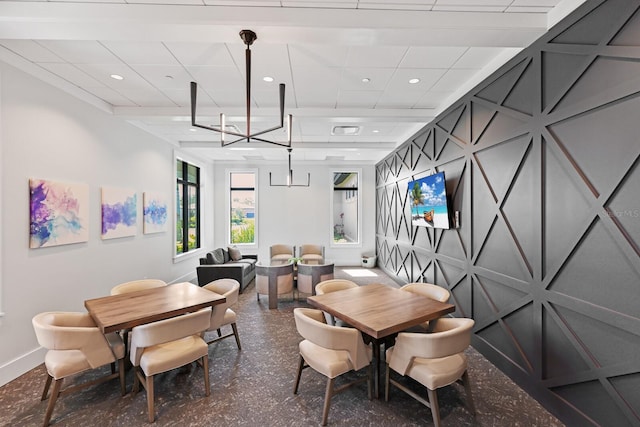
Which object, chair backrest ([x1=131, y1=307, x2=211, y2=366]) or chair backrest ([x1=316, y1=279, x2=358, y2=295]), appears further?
chair backrest ([x1=316, y1=279, x2=358, y2=295])

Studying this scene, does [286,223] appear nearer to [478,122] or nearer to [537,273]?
[478,122]

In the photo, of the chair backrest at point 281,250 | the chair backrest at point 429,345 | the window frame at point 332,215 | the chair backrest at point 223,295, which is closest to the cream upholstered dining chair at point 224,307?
the chair backrest at point 223,295

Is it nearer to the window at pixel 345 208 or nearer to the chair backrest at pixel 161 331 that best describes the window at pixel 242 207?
the window at pixel 345 208

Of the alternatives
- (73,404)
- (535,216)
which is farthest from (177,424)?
(535,216)

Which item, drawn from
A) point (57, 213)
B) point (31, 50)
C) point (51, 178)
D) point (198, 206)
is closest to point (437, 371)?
point (57, 213)

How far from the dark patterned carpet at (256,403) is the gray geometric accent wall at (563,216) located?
1.08 ft

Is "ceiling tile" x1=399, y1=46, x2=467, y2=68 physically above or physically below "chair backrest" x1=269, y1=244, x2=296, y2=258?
above

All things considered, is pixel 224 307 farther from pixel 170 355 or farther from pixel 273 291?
pixel 273 291

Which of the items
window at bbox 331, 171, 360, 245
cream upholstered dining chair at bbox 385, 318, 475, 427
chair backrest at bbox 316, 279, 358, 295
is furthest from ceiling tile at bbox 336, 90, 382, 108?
window at bbox 331, 171, 360, 245

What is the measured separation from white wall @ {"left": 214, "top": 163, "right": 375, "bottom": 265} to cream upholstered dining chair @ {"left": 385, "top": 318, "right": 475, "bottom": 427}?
20.5 ft

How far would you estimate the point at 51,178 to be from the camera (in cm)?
314

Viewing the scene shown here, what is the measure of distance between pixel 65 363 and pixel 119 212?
2.67 metres

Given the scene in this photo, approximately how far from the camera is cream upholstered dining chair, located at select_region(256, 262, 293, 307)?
189 inches

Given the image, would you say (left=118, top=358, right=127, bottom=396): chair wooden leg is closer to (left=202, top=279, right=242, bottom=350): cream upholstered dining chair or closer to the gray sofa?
(left=202, top=279, right=242, bottom=350): cream upholstered dining chair
